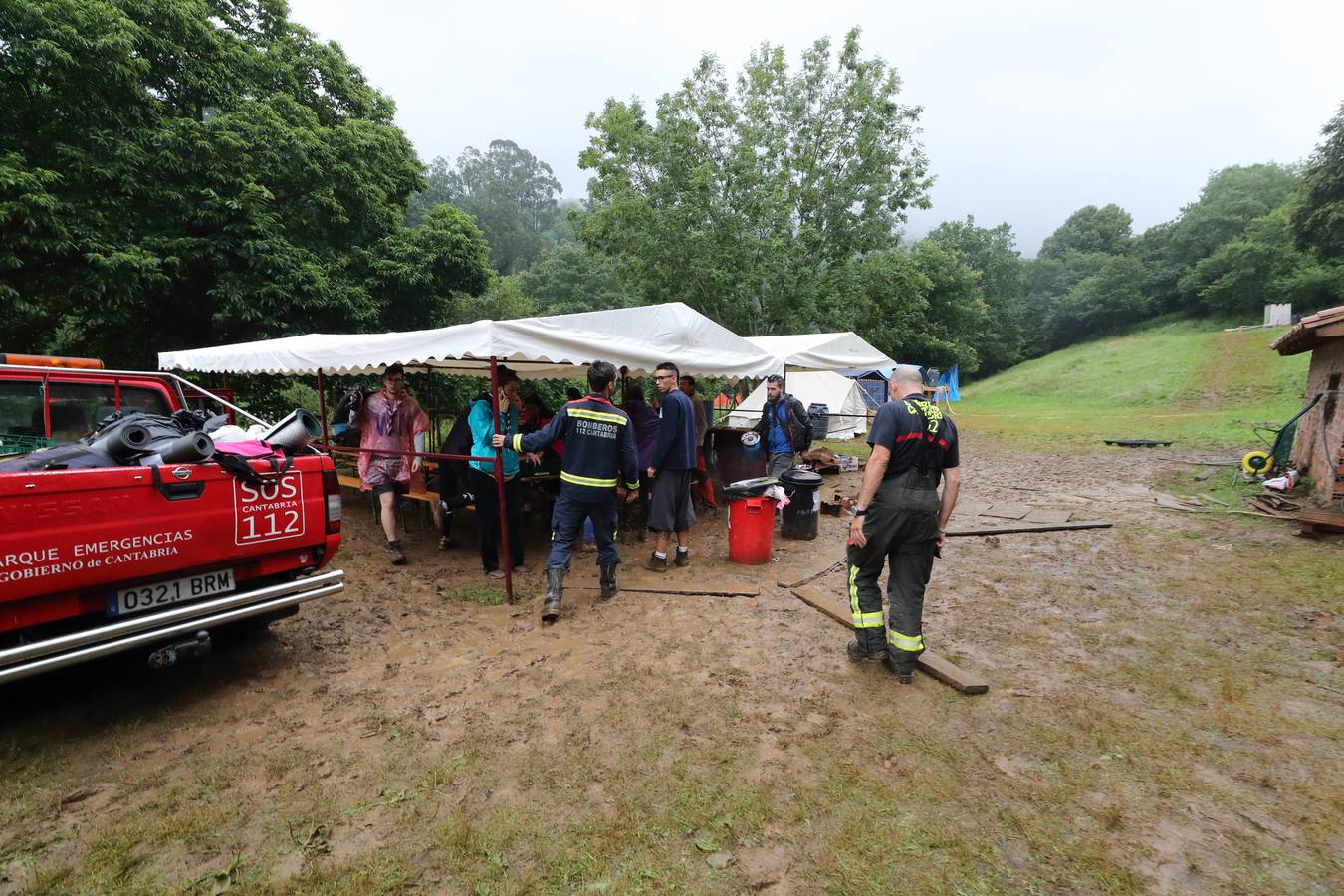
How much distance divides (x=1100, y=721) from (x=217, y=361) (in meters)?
9.72

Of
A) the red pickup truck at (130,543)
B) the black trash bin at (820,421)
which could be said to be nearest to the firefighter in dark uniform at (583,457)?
the red pickup truck at (130,543)

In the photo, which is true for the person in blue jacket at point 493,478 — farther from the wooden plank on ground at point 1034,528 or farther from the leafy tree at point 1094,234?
the leafy tree at point 1094,234

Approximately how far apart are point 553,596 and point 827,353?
6.62 meters

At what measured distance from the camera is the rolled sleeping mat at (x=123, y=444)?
2873 mm

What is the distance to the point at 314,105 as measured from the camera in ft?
47.2

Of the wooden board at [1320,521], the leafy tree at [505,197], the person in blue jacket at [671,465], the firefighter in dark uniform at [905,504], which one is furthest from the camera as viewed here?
the leafy tree at [505,197]

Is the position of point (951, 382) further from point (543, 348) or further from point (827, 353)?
point (543, 348)

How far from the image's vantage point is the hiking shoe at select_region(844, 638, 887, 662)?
3.76 meters

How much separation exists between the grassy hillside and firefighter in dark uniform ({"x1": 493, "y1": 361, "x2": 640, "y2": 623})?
15204 mm

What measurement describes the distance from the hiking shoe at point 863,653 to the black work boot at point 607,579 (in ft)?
6.77

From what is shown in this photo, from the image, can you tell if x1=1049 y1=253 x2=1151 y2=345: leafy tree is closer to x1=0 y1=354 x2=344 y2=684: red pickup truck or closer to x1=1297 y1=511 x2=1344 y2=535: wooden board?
x1=1297 y1=511 x2=1344 y2=535: wooden board

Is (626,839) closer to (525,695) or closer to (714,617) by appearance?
(525,695)

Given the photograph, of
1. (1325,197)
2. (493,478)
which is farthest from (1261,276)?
(493,478)

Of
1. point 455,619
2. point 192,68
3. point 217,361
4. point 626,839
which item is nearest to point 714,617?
point 455,619
